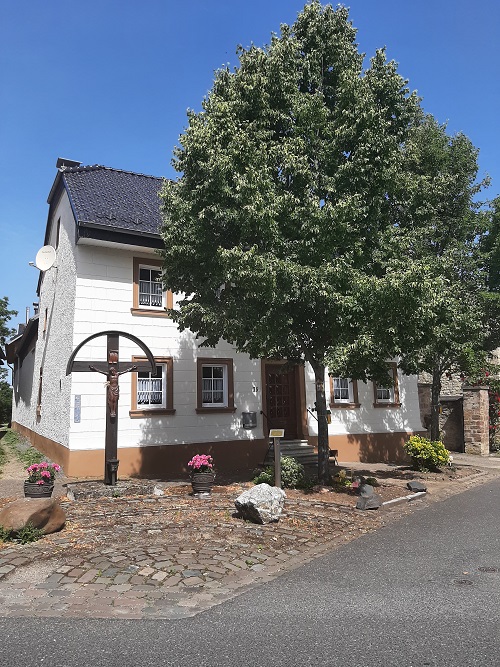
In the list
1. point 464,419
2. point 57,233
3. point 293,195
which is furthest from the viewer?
point 464,419

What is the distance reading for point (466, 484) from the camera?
13875 mm

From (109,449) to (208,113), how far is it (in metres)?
7.69

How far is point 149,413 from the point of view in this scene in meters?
14.5

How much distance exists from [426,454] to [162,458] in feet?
24.8

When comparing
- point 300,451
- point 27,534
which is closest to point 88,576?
point 27,534

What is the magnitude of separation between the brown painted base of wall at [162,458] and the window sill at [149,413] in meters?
0.84

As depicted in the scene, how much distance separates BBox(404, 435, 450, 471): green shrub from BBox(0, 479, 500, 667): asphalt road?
908cm

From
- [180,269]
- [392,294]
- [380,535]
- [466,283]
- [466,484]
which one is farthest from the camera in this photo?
[466,283]

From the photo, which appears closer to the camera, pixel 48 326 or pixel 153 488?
pixel 153 488

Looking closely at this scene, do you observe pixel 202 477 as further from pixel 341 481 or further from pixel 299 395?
pixel 299 395

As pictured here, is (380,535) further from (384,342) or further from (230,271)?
Answer: (230,271)

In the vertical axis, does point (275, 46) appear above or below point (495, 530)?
above

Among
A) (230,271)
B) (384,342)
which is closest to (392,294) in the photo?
(384,342)

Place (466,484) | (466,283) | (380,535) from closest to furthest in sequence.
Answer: (380,535) < (466,484) < (466,283)
